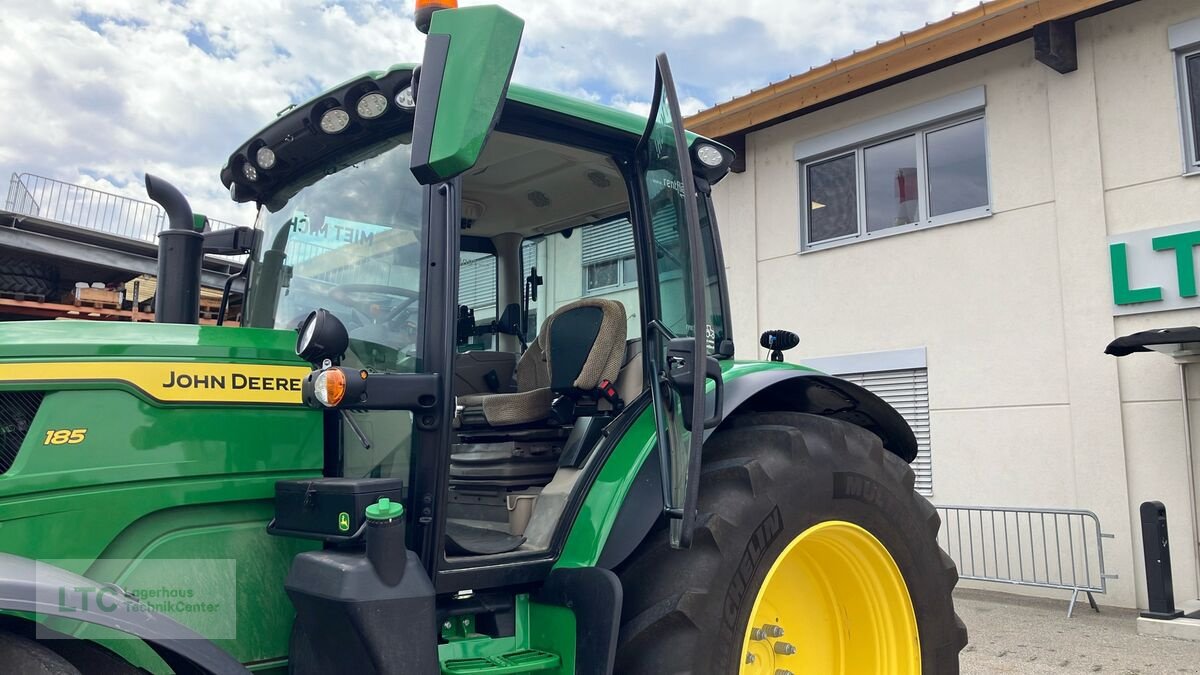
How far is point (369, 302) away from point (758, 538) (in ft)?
4.98

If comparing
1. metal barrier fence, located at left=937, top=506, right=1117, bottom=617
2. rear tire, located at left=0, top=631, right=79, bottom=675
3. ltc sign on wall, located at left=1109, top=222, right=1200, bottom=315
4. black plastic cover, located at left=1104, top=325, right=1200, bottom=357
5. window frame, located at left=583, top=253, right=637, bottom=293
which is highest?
ltc sign on wall, located at left=1109, top=222, right=1200, bottom=315

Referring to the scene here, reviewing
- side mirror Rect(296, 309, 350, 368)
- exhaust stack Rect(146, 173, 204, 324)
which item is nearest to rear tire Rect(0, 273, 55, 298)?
exhaust stack Rect(146, 173, 204, 324)

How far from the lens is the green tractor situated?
250cm

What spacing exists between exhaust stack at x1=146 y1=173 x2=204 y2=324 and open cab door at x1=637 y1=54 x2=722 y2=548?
1.72 metres

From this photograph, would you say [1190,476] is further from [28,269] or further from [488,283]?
[28,269]

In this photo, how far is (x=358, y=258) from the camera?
3.08 metres

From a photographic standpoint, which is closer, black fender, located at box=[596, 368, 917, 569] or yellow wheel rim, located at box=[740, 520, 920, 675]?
black fender, located at box=[596, 368, 917, 569]

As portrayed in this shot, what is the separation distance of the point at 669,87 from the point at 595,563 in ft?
5.02

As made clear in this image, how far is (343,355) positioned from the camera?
9.46ft

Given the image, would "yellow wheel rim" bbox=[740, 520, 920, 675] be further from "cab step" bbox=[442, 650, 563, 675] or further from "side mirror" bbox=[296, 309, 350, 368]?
"side mirror" bbox=[296, 309, 350, 368]

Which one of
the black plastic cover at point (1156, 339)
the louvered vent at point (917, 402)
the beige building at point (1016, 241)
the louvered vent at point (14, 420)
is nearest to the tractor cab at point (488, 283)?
the louvered vent at point (14, 420)

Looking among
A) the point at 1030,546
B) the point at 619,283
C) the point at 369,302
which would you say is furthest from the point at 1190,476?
the point at 369,302

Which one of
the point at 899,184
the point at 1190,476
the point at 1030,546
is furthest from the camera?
the point at 899,184

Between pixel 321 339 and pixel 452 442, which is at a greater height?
pixel 321 339
